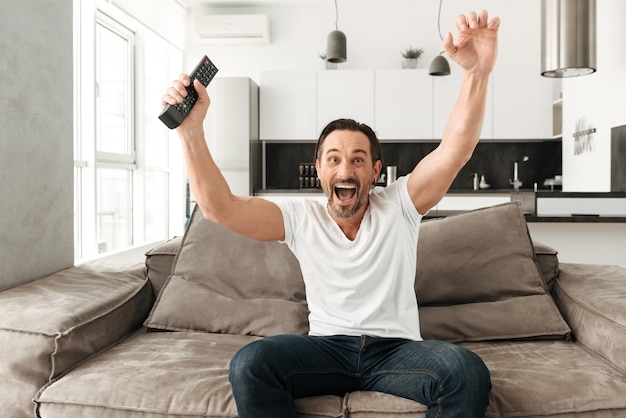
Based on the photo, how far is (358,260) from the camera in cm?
159

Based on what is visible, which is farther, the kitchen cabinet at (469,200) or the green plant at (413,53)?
the green plant at (413,53)

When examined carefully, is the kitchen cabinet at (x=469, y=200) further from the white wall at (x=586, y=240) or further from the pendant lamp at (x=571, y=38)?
the white wall at (x=586, y=240)

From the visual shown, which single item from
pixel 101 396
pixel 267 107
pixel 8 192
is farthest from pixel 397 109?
pixel 101 396

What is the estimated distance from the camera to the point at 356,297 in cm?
158

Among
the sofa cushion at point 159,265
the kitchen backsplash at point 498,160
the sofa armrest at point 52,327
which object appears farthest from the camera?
the kitchen backsplash at point 498,160

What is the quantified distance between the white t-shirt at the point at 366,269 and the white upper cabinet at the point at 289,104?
172 inches

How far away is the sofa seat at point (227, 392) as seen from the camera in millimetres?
1402

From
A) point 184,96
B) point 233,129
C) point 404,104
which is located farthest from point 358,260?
point 404,104

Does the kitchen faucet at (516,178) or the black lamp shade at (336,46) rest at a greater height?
the black lamp shade at (336,46)

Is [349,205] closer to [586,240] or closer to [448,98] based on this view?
[586,240]

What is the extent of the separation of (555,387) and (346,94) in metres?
4.80

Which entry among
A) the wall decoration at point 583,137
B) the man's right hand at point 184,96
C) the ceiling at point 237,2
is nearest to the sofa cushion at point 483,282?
the man's right hand at point 184,96

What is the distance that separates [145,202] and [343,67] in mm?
2597

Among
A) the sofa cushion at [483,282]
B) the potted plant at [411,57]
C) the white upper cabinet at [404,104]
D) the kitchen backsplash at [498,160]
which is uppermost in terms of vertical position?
the potted plant at [411,57]
